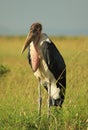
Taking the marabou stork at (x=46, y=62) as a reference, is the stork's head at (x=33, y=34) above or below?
above

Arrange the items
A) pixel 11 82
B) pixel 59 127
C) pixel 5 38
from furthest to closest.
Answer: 1. pixel 5 38
2. pixel 11 82
3. pixel 59 127

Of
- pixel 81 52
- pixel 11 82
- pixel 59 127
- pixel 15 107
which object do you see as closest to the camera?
pixel 59 127

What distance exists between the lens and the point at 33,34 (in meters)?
6.59

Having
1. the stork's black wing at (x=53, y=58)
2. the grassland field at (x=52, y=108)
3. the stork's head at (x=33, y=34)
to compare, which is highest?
the stork's head at (x=33, y=34)

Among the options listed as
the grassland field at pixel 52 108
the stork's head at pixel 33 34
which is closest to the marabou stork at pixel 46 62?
the stork's head at pixel 33 34

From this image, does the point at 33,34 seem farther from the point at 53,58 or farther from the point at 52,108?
the point at 52,108

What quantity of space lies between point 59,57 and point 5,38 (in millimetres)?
28377

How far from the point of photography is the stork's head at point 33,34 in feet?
21.4

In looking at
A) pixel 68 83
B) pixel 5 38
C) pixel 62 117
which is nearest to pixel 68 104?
pixel 62 117

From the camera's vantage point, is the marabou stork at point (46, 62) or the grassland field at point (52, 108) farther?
the marabou stork at point (46, 62)

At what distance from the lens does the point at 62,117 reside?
6.01 m

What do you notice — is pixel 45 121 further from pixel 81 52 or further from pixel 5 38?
pixel 5 38

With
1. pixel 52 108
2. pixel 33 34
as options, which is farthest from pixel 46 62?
pixel 52 108

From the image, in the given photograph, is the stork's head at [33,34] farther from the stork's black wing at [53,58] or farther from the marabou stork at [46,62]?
the stork's black wing at [53,58]
